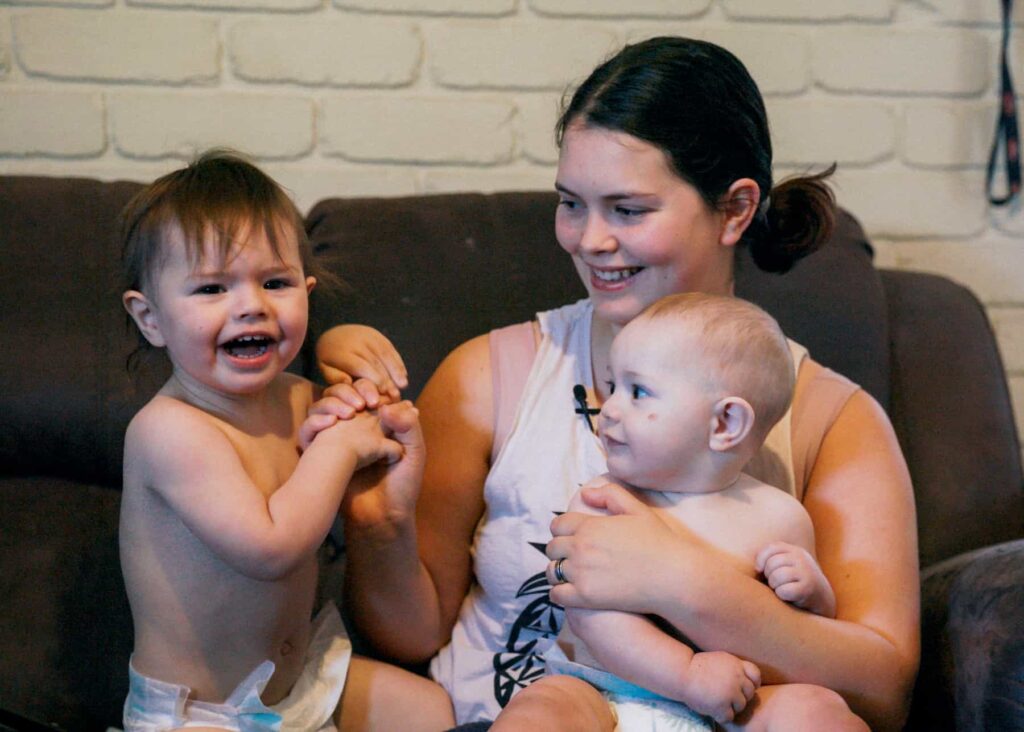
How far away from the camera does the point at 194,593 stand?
1.31m

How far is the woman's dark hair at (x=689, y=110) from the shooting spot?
1.36 m

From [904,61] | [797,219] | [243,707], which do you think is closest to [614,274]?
[797,219]

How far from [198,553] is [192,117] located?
921 millimetres

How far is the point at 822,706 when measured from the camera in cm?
117

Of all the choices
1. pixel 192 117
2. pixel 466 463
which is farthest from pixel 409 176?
pixel 466 463

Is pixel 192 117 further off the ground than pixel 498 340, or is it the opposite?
pixel 192 117

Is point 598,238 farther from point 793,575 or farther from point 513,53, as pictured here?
point 513,53

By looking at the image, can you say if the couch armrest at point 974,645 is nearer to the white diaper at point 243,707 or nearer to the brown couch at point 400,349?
the brown couch at point 400,349

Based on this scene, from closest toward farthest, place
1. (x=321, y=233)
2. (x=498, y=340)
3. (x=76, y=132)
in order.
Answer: (x=498, y=340) < (x=321, y=233) < (x=76, y=132)

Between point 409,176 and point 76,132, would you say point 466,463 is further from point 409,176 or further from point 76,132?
point 76,132

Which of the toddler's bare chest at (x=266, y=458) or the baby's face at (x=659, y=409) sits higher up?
the baby's face at (x=659, y=409)

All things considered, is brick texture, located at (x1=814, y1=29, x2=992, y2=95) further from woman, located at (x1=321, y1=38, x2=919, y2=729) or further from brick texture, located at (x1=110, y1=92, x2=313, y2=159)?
brick texture, located at (x1=110, y1=92, x2=313, y2=159)

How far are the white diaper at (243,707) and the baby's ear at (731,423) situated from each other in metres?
0.56

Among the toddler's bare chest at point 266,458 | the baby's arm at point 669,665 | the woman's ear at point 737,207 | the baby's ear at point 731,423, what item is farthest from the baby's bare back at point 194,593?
the woman's ear at point 737,207
